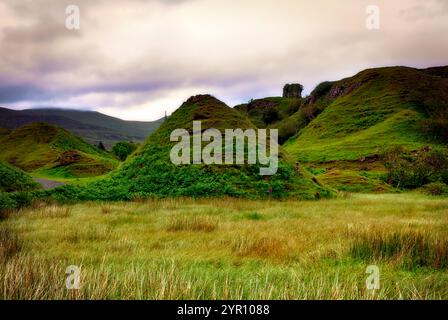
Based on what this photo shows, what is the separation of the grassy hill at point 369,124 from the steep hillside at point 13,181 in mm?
30850

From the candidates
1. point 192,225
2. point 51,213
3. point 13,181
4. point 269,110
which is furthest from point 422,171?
point 269,110

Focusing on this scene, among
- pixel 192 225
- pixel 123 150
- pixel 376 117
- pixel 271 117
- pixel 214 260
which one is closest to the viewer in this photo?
pixel 214 260

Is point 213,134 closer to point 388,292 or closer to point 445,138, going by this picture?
point 388,292

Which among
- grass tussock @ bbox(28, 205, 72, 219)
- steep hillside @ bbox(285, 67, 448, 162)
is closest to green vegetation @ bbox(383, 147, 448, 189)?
steep hillside @ bbox(285, 67, 448, 162)

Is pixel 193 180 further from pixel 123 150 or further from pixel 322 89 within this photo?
pixel 322 89

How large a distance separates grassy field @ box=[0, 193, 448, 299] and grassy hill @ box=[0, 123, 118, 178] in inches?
2387

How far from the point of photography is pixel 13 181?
79.4 ft

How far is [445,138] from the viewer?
217 feet

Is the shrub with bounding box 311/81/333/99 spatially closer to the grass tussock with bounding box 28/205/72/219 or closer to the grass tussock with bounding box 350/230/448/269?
the grass tussock with bounding box 28/205/72/219

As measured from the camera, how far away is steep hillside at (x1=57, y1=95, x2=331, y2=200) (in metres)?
21.9

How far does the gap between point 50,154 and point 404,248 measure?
9131 cm

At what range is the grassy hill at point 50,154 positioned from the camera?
68494 mm

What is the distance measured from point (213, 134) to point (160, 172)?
613 centimetres

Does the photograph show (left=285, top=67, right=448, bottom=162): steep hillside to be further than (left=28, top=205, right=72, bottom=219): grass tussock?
Yes
